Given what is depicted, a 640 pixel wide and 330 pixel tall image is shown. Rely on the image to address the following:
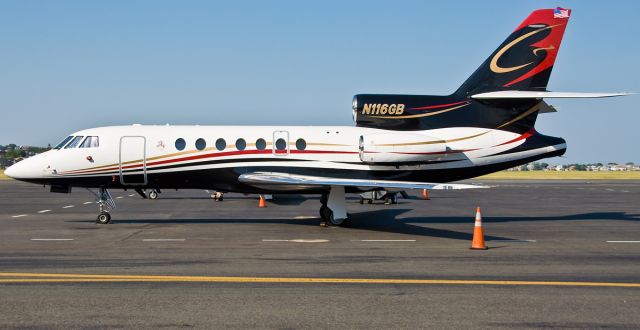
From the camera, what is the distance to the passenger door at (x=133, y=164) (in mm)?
21109

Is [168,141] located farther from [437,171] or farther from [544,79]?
[544,79]

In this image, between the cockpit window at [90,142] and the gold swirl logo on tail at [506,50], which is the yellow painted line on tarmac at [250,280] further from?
the gold swirl logo on tail at [506,50]

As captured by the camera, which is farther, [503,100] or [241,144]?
[503,100]

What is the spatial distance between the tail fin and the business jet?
0.03 meters

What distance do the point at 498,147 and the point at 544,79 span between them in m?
2.65

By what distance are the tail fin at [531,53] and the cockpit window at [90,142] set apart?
489 inches

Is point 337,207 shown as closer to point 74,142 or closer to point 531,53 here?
point 531,53

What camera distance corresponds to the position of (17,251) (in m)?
14.4

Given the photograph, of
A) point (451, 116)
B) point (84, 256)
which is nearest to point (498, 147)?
point (451, 116)

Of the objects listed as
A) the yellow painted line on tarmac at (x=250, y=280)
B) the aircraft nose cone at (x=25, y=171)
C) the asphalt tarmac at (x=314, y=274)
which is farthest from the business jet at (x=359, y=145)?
the yellow painted line on tarmac at (x=250, y=280)

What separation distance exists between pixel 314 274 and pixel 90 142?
491 inches

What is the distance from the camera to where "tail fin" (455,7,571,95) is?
2155 centimetres

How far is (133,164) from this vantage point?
2112 cm

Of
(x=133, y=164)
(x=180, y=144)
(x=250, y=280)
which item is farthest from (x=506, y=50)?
(x=250, y=280)
